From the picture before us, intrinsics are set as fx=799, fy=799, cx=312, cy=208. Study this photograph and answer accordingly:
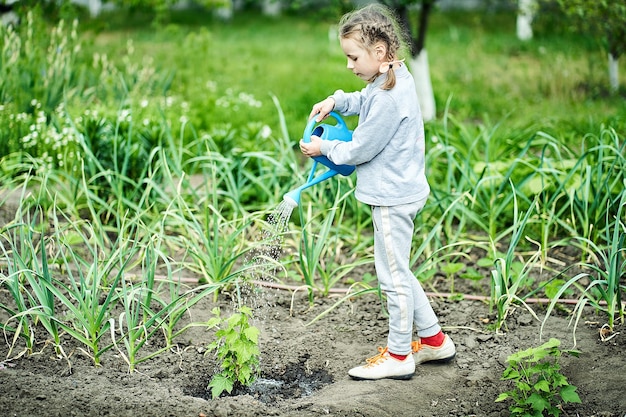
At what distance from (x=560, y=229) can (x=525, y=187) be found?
1.00 feet

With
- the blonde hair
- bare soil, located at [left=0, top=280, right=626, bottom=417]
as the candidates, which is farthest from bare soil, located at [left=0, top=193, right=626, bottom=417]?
the blonde hair

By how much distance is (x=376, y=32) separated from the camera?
2785 millimetres

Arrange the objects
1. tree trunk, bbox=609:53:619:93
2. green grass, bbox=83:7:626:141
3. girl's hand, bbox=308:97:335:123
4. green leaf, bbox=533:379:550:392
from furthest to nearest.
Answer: tree trunk, bbox=609:53:619:93 → green grass, bbox=83:7:626:141 → girl's hand, bbox=308:97:335:123 → green leaf, bbox=533:379:550:392

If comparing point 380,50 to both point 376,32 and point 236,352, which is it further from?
point 236,352

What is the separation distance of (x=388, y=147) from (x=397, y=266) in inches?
18.0

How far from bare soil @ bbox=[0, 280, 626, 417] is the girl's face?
3.86 ft

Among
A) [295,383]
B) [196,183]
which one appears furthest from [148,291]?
[196,183]

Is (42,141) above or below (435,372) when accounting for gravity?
above

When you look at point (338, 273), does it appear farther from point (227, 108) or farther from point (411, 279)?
point (227, 108)

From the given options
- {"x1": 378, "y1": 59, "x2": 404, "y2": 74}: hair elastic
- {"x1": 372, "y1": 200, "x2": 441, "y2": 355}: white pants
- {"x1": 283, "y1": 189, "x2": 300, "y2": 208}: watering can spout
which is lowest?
{"x1": 372, "y1": 200, "x2": 441, "y2": 355}: white pants

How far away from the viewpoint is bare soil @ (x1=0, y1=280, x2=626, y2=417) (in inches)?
112

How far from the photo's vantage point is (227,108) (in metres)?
6.55

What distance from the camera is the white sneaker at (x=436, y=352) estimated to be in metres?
3.22

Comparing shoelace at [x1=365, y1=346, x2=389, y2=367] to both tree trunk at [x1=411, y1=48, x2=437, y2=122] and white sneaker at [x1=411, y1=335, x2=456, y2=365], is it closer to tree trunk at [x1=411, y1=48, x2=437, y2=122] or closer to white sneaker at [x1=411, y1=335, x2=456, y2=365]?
white sneaker at [x1=411, y1=335, x2=456, y2=365]
